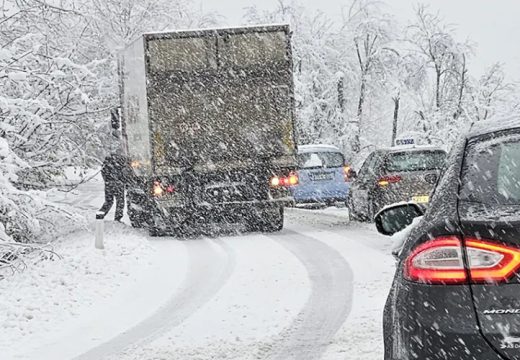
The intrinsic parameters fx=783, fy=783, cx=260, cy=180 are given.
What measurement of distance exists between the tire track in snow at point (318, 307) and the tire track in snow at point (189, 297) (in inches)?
45.0

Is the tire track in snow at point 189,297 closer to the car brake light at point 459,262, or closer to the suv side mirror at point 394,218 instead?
the suv side mirror at point 394,218

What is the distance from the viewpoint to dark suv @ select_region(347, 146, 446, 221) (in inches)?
563

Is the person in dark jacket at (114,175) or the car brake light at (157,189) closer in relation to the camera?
the car brake light at (157,189)

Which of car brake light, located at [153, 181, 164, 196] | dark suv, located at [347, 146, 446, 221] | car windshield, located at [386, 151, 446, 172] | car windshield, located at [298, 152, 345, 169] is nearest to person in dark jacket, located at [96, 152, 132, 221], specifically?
car brake light, located at [153, 181, 164, 196]

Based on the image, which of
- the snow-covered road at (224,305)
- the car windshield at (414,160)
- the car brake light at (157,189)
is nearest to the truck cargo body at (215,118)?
the car brake light at (157,189)

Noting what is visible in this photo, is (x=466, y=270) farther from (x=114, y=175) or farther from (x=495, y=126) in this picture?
(x=114, y=175)

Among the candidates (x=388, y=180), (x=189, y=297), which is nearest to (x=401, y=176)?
(x=388, y=180)

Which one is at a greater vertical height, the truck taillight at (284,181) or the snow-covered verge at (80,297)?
the truck taillight at (284,181)

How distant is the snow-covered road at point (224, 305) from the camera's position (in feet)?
21.7

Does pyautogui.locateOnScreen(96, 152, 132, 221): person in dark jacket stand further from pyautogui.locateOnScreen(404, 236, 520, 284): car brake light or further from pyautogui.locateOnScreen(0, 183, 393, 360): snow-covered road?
pyautogui.locateOnScreen(404, 236, 520, 284): car brake light

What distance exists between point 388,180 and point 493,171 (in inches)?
458

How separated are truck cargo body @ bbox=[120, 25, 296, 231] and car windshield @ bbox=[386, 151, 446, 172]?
1.90 metres

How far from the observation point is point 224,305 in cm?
834

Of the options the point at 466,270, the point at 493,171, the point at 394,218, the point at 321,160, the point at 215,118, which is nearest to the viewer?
the point at 466,270
